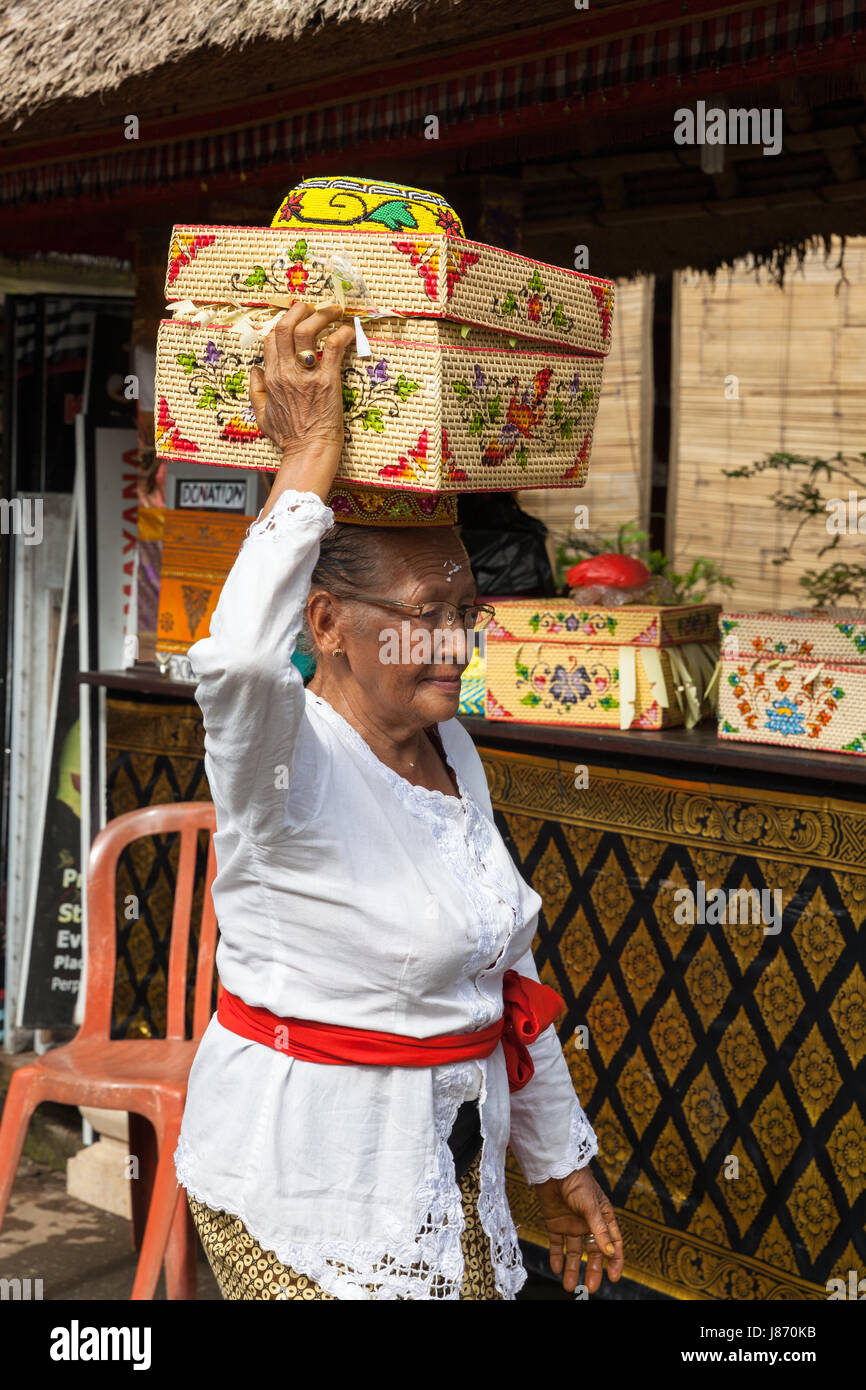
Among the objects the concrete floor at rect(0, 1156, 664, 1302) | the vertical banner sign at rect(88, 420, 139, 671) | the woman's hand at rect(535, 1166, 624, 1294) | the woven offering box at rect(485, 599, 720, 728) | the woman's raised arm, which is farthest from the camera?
the vertical banner sign at rect(88, 420, 139, 671)

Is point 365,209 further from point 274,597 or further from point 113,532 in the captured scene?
point 113,532

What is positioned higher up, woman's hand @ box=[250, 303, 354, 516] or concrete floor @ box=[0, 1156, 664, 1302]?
woman's hand @ box=[250, 303, 354, 516]

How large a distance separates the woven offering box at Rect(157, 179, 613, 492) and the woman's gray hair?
147 mm

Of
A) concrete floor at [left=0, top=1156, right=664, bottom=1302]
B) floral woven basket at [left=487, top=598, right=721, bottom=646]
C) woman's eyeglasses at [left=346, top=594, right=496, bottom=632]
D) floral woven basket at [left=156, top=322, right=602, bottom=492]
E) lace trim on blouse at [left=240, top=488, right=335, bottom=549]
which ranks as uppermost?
floral woven basket at [left=156, top=322, right=602, bottom=492]

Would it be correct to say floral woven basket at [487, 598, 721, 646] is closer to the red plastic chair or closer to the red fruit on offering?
the red fruit on offering

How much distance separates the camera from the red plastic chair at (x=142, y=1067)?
10.1 ft

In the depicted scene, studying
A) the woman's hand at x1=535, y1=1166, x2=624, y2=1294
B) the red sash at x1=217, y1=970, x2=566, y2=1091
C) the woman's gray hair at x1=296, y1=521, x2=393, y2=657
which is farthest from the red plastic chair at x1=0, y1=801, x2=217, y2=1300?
the woman's gray hair at x1=296, y1=521, x2=393, y2=657

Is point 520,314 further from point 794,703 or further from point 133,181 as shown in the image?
→ point 133,181

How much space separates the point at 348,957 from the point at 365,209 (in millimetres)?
912

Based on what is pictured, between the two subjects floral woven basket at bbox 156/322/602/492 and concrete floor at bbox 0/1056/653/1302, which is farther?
concrete floor at bbox 0/1056/653/1302

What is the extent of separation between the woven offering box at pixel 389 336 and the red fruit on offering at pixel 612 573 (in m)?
1.87

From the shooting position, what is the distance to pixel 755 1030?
10.4 feet

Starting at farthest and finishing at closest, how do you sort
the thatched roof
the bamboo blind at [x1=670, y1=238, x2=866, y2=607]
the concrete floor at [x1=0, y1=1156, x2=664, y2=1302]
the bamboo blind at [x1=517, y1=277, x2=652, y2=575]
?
the bamboo blind at [x1=517, y1=277, x2=652, y2=575], the bamboo blind at [x1=670, y1=238, x2=866, y2=607], the concrete floor at [x1=0, y1=1156, x2=664, y2=1302], the thatched roof

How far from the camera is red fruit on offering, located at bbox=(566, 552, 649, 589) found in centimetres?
380
